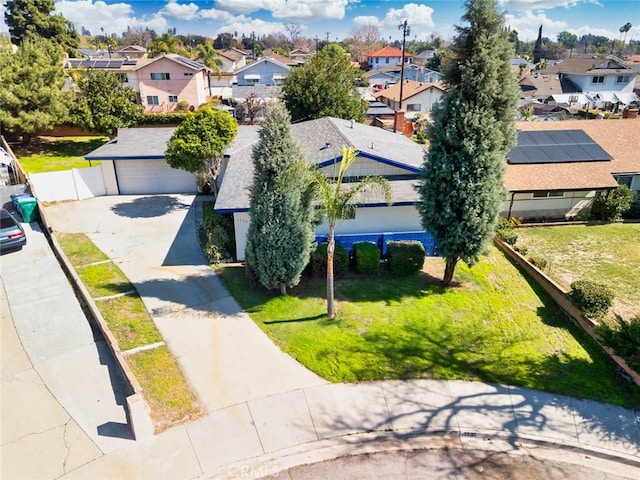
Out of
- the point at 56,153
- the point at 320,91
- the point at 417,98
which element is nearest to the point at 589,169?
the point at 320,91

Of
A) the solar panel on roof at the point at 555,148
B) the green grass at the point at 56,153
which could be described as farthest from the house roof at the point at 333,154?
the green grass at the point at 56,153

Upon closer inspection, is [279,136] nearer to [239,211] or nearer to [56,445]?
[239,211]

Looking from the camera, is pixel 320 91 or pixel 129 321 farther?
pixel 320 91

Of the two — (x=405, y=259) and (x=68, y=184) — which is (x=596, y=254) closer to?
(x=405, y=259)

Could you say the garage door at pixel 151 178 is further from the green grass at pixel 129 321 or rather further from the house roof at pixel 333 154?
the green grass at pixel 129 321

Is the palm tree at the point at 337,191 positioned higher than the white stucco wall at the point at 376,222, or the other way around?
the palm tree at the point at 337,191

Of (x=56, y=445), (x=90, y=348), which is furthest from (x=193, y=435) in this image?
(x=90, y=348)
